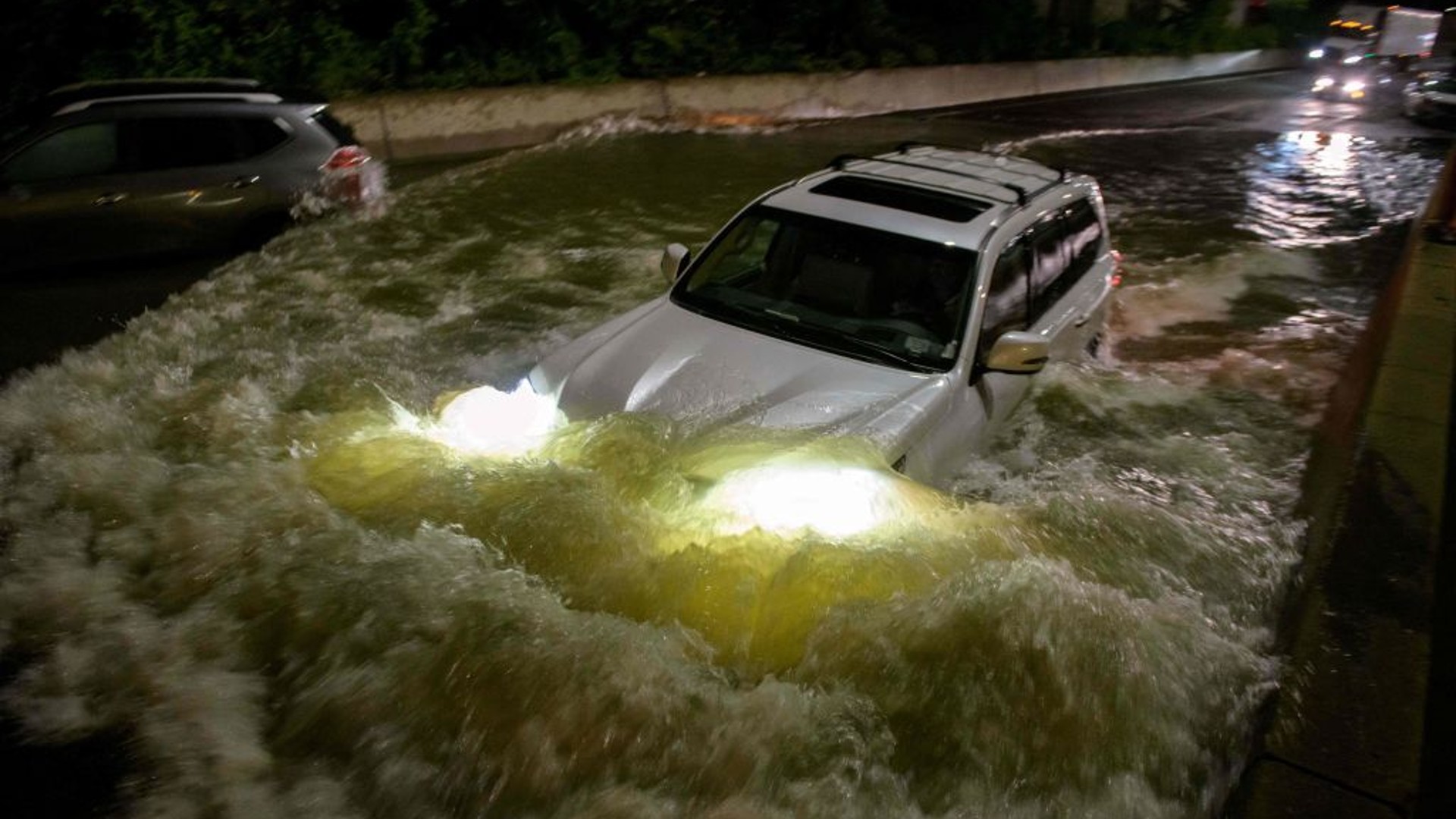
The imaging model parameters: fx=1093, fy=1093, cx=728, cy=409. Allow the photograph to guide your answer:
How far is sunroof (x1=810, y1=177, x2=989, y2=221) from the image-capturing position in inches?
224

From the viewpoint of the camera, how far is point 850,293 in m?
5.44

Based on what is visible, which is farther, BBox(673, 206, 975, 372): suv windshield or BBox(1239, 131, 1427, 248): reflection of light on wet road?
BBox(1239, 131, 1427, 248): reflection of light on wet road

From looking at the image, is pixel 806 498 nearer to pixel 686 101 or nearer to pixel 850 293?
pixel 850 293

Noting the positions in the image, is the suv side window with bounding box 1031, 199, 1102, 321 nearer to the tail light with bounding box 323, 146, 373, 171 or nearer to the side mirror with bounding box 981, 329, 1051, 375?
the side mirror with bounding box 981, 329, 1051, 375

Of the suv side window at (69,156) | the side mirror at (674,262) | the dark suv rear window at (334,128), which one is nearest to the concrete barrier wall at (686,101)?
the dark suv rear window at (334,128)

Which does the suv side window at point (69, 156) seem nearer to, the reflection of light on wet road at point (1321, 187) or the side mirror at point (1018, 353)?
the side mirror at point (1018, 353)

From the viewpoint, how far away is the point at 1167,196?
588 inches

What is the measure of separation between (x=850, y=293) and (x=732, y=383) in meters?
0.91

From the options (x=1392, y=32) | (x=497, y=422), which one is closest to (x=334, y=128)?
(x=497, y=422)

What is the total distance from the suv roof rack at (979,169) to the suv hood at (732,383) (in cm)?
153

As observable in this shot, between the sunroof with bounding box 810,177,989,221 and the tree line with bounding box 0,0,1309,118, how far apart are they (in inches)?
427

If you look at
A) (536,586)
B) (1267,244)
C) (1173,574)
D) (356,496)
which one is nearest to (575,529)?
(536,586)

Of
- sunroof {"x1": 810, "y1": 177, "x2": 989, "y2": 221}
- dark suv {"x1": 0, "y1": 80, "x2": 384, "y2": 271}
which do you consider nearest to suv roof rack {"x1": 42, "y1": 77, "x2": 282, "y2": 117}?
dark suv {"x1": 0, "y1": 80, "x2": 384, "y2": 271}

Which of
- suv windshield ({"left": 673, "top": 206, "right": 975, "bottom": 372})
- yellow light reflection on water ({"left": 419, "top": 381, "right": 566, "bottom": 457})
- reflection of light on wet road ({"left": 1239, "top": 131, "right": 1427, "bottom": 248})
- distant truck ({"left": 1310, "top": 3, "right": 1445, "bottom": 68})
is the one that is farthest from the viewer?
distant truck ({"left": 1310, "top": 3, "right": 1445, "bottom": 68})
